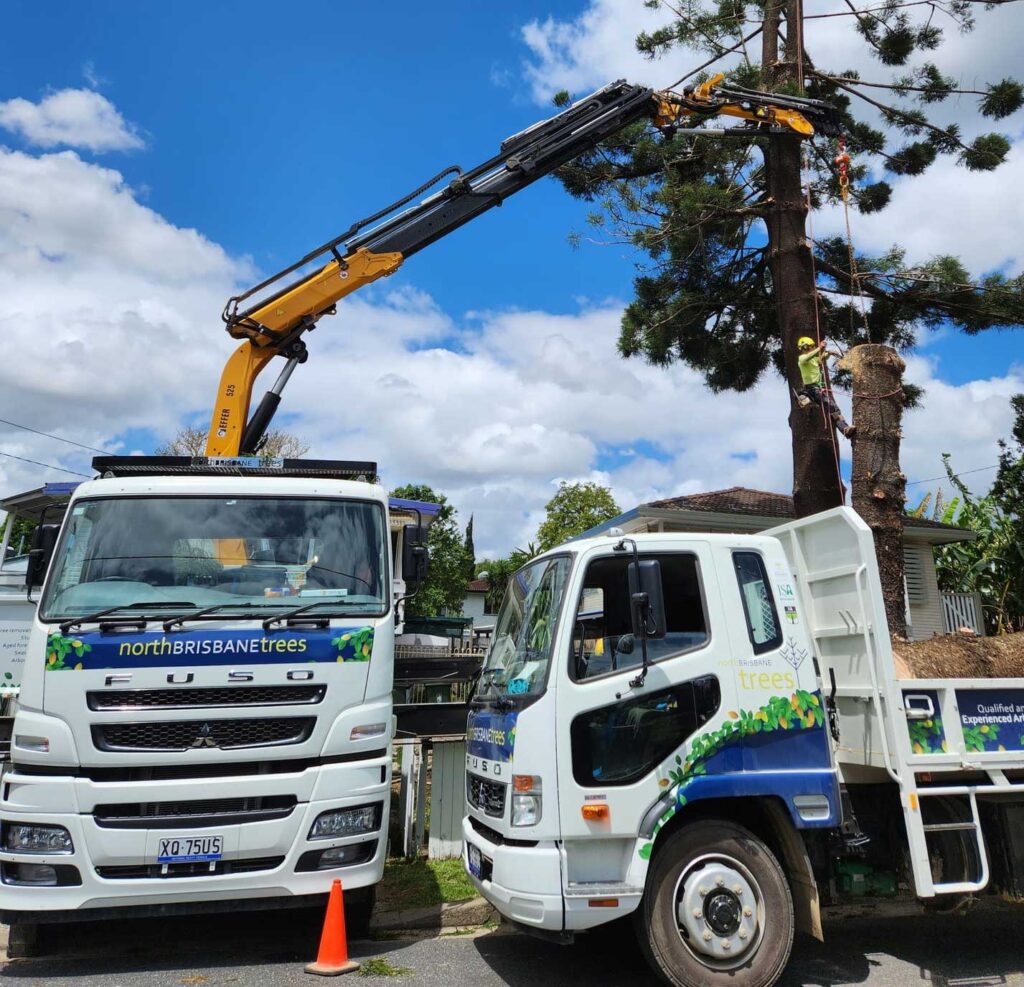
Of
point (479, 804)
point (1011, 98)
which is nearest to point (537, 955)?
point (479, 804)

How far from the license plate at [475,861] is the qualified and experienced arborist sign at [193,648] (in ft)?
4.33

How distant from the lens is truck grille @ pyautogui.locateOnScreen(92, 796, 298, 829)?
193 inches

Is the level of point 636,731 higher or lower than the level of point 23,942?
higher

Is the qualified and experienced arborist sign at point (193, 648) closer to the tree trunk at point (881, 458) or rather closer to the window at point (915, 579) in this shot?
the tree trunk at point (881, 458)

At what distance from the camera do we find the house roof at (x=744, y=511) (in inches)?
587

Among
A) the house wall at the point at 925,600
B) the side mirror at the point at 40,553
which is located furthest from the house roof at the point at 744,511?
the side mirror at the point at 40,553

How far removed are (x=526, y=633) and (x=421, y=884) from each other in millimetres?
2880

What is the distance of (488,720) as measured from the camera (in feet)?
16.5

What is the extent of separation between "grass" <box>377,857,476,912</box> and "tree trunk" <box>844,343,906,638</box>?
411cm

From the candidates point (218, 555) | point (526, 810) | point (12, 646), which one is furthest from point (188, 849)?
point (12, 646)

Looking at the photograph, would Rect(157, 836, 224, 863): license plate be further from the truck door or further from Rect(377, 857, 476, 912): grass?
the truck door

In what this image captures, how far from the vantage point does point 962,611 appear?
1822 cm

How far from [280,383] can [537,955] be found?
6274mm

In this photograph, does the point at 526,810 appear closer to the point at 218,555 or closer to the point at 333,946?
the point at 333,946
